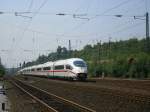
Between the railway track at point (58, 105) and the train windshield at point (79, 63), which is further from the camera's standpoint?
the train windshield at point (79, 63)

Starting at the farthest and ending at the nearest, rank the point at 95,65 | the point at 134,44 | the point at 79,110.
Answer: the point at 134,44 < the point at 95,65 < the point at 79,110

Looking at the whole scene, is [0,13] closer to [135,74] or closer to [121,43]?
[135,74]

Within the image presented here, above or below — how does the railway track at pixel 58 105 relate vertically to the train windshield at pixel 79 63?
below

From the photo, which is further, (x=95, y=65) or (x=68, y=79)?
(x=95, y=65)

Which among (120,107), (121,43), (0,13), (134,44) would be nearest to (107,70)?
(0,13)

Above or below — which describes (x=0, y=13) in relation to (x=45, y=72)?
above

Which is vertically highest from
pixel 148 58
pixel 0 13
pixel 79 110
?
pixel 0 13

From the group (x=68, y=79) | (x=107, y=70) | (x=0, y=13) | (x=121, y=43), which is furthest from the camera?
(x=121, y=43)

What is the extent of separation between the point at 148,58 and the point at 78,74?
1229cm

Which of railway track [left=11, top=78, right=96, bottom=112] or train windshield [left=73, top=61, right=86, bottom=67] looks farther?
train windshield [left=73, top=61, right=86, bottom=67]

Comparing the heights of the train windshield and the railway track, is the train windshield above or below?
above

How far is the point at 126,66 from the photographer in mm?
54062

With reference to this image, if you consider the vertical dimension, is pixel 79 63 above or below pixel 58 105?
above

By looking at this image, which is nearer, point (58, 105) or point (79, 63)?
point (58, 105)
